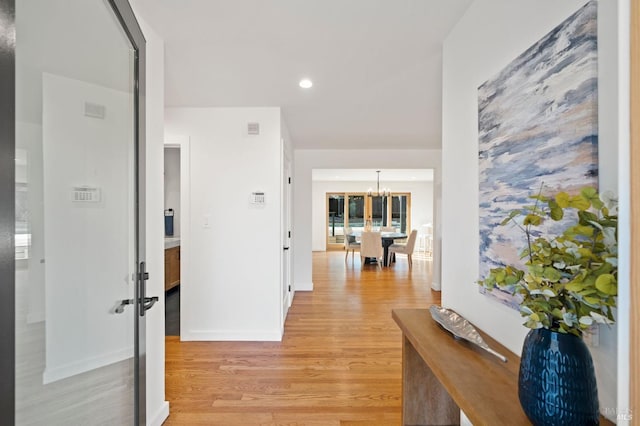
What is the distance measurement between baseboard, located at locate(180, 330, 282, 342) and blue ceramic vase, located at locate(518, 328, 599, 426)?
2574 millimetres

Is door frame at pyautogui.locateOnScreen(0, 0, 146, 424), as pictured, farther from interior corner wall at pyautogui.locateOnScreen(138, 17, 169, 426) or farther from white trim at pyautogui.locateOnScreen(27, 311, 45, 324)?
interior corner wall at pyautogui.locateOnScreen(138, 17, 169, 426)

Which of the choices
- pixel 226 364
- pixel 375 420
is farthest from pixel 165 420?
pixel 375 420

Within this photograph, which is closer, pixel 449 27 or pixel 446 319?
pixel 446 319

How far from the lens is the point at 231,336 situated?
9.66ft

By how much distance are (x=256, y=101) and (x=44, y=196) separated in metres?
2.22

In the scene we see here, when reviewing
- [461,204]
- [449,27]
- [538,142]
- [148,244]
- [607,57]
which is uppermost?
[449,27]

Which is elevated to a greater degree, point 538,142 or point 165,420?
point 538,142

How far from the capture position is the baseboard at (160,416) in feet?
5.57

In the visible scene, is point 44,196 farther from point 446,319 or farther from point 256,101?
point 256,101

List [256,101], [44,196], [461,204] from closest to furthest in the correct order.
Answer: [44,196] → [461,204] → [256,101]

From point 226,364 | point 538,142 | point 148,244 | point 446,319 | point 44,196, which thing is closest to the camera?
point 44,196

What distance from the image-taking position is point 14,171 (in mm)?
681

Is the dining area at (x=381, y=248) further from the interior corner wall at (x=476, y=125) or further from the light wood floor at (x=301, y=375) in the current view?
the interior corner wall at (x=476, y=125)

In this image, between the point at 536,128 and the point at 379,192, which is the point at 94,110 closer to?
the point at 536,128
